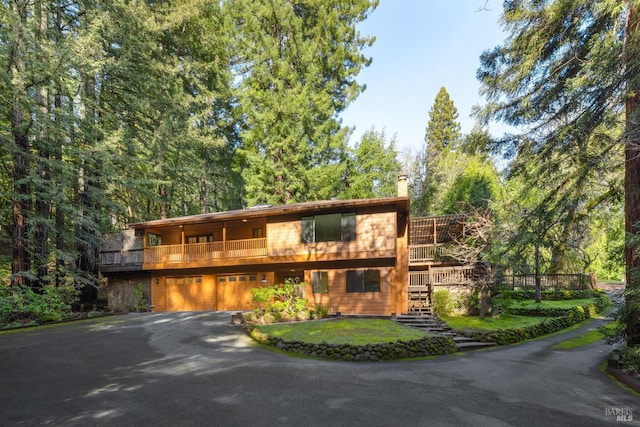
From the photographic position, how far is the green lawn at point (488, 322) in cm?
1531

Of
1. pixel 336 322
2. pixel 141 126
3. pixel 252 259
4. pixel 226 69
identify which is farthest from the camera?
pixel 226 69

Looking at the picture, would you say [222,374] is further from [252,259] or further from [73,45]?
[73,45]

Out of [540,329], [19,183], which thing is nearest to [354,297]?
[540,329]

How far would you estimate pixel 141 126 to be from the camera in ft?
85.7

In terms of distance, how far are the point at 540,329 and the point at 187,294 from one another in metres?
20.8

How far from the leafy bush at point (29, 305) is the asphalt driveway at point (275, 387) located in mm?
4203

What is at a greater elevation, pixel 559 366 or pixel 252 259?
pixel 252 259

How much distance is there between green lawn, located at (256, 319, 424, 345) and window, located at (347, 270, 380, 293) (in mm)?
2951

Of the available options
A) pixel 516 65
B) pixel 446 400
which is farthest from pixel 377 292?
pixel 516 65

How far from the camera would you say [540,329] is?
16.5 m

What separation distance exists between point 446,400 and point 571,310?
18.6 m

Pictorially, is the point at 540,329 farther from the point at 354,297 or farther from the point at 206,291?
the point at 206,291

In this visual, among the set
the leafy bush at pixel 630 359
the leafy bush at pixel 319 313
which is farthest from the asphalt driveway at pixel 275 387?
the leafy bush at pixel 319 313

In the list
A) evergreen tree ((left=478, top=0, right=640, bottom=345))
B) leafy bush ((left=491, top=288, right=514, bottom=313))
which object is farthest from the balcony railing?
evergreen tree ((left=478, top=0, right=640, bottom=345))
